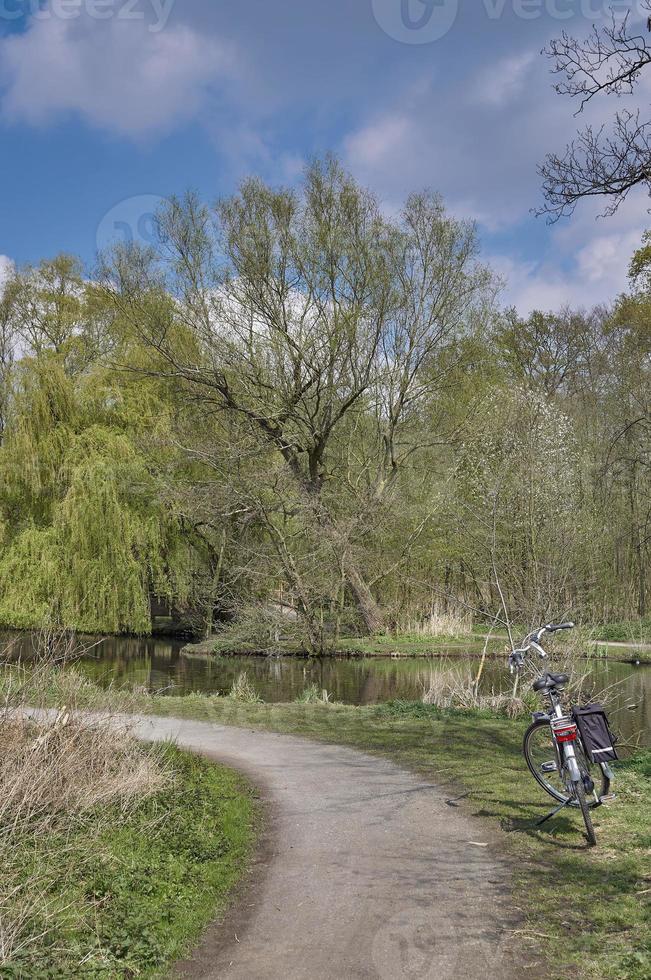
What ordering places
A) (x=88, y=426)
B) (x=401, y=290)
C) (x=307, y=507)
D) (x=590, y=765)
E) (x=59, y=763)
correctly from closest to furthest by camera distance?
(x=59, y=763) < (x=590, y=765) < (x=307, y=507) < (x=401, y=290) < (x=88, y=426)

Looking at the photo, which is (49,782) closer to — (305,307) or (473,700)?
(473,700)

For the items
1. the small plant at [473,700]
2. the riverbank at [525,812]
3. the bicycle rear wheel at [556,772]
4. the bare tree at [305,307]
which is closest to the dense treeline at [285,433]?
the bare tree at [305,307]

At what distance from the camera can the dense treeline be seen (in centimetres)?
2514

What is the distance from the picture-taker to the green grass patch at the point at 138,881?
14.2 feet

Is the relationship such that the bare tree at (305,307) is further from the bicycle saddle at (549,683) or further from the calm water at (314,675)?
the bicycle saddle at (549,683)

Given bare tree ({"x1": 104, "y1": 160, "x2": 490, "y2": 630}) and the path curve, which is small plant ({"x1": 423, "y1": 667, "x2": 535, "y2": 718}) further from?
bare tree ({"x1": 104, "y1": 160, "x2": 490, "y2": 630})

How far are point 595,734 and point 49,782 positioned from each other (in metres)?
4.06

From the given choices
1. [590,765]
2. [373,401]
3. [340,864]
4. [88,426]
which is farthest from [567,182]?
[88,426]

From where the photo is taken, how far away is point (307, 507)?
24641 mm

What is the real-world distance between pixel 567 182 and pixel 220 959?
7.80 meters

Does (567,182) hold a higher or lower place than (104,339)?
lower

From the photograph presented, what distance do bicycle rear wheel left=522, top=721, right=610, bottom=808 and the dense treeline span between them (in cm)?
1489

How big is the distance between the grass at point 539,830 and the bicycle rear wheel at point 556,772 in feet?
0.65

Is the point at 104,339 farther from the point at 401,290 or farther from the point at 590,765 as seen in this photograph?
the point at 590,765
